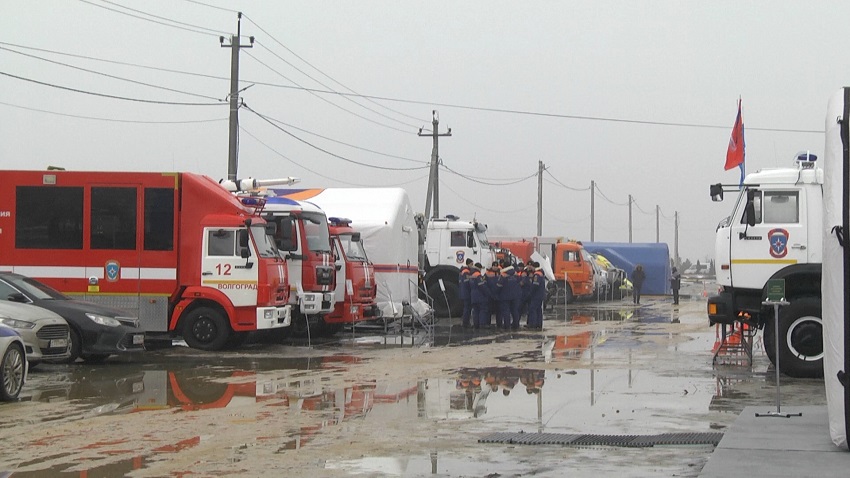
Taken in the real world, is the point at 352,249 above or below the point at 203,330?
above

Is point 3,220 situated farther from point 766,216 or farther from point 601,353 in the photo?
point 766,216

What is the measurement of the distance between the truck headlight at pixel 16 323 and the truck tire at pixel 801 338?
1095cm

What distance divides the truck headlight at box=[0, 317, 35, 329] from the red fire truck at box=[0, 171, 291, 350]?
4130 mm

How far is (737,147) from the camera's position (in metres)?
24.9

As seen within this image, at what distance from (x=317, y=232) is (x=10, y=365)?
10954 mm

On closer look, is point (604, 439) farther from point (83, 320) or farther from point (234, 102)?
point (234, 102)

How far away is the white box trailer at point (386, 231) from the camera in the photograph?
27.0 m

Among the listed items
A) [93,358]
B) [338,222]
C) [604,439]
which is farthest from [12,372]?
[338,222]

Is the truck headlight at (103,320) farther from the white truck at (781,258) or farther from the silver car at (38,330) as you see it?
the white truck at (781,258)

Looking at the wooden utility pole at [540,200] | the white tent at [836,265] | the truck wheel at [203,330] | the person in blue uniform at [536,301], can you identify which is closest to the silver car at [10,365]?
the truck wheel at [203,330]

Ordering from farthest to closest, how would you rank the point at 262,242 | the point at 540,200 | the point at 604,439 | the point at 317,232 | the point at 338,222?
the point at 540,200 < the point at 338,222 < the point at 317,232 < the point at 262,242 < the point at 604,439

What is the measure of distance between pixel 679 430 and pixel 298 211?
13406 mm

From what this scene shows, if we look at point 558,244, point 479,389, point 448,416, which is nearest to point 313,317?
point 479,389

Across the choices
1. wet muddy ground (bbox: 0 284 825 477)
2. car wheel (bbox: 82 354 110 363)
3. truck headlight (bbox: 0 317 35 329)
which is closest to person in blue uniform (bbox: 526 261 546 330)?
wet muddy ground (bbox: 0 284 825 477)
